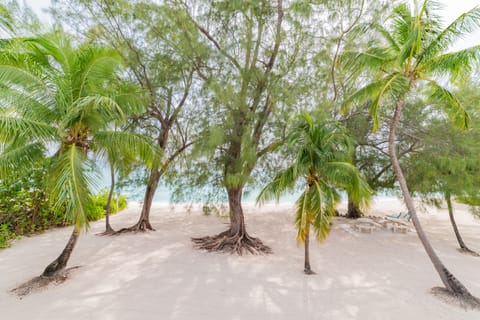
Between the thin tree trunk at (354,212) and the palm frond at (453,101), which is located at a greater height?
the palm frond at (453,101)

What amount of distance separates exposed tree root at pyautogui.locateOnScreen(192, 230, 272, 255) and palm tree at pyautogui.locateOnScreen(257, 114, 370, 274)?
81.7 inches

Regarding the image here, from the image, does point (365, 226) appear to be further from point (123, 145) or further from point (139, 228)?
point (123, 145)

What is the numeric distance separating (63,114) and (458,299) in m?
9.53

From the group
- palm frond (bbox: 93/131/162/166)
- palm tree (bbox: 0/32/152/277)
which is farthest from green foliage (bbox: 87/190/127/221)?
palm frond (bbox: 93/131/162/166)

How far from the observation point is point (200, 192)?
28.0 ft

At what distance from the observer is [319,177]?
6.00 meters

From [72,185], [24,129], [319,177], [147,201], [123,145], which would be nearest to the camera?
[72,185]

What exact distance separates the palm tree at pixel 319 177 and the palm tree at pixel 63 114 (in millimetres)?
3690

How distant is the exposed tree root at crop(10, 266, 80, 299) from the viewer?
4848mm

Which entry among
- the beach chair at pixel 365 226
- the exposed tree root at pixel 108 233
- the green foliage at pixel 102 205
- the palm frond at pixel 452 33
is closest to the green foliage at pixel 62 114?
the exposed tree root at pixel 108 233

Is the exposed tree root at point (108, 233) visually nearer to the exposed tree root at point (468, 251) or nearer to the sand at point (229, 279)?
the sand at point (229, 279)

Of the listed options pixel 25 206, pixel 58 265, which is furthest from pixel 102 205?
pixel 58 265

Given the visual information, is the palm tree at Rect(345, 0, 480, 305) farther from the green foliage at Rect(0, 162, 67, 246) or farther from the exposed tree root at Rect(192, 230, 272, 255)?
the green foliage at Rect(0, 162, 67, 246)

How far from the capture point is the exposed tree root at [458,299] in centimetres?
484
